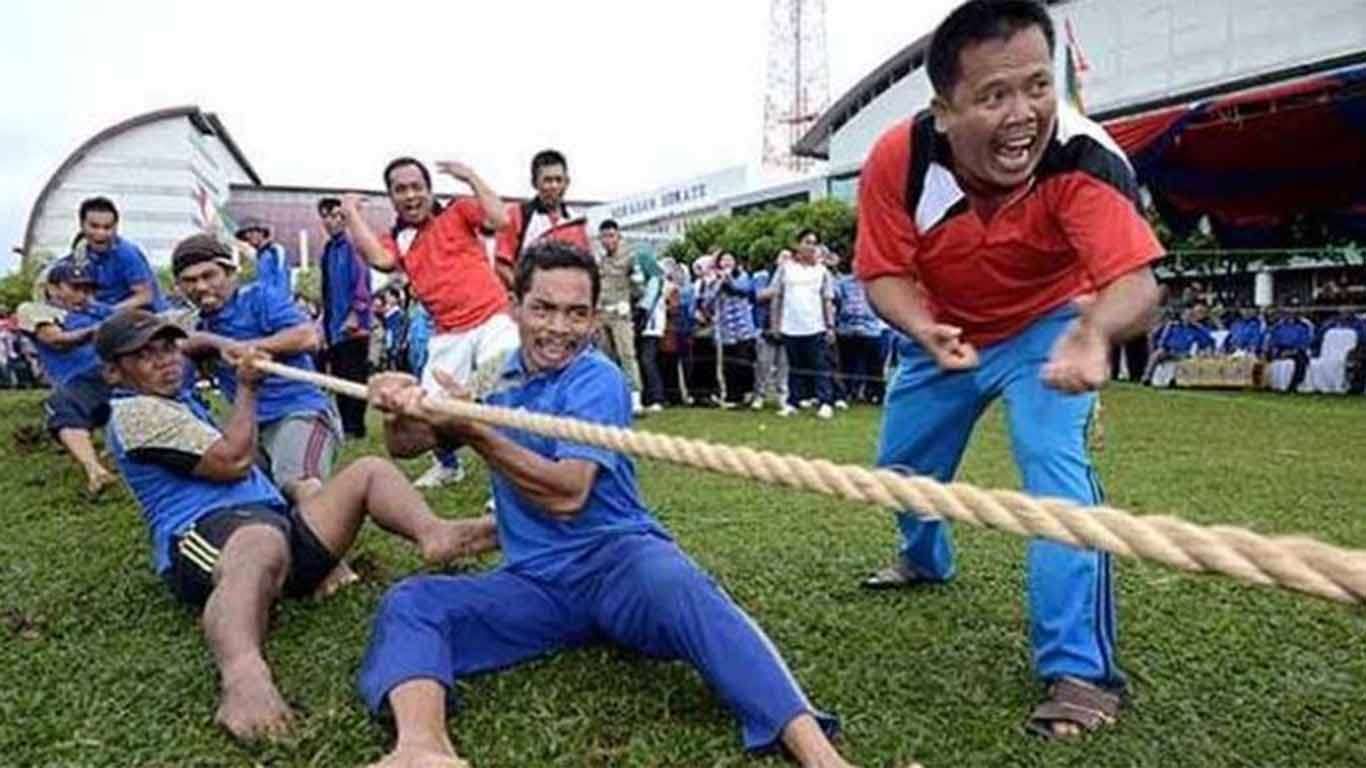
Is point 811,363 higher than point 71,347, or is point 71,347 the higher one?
point 71,347

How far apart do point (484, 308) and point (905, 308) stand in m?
3.09

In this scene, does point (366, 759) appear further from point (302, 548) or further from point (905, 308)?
point (905, 308)

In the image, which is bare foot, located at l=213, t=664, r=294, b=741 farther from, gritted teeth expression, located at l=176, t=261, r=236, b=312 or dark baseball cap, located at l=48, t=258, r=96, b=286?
dark baseball cap, located at l=48, t=258, r=96, b=286

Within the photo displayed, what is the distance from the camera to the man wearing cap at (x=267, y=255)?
19.0 feet

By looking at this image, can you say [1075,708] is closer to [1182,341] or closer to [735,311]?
[735,311]

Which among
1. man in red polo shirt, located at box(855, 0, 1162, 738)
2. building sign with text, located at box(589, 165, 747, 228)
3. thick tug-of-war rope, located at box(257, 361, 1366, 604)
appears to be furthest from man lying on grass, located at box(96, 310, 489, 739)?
building sign with text, located at box(589, 165, 747, 228)

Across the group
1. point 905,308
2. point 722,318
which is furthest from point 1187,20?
point 905,308

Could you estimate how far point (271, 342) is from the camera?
440 centimetres

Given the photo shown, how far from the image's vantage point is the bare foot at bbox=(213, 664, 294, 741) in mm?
2430

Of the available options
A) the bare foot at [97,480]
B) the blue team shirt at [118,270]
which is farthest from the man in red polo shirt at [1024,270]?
the blue team shirt at [118,270]

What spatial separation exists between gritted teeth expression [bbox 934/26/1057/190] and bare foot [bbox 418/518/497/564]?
5.28 ft

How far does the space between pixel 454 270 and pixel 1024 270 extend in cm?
330

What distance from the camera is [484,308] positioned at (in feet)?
18.0

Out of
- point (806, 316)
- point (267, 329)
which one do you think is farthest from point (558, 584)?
point (806, 316)
